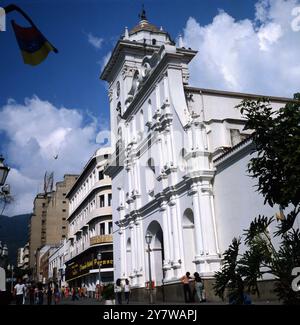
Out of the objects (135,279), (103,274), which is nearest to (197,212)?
(135,279)

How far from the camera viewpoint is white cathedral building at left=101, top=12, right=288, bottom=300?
20.4m

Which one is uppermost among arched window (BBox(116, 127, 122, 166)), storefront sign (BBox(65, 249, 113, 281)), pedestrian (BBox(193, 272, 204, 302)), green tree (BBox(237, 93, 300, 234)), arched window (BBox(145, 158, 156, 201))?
arched window (BBox(116, 127, 122, 166))

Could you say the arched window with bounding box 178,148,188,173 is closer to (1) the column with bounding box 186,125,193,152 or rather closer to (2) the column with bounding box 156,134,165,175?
(1) the column with bounding box 186,125,193,152

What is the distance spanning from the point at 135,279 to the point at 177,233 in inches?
298

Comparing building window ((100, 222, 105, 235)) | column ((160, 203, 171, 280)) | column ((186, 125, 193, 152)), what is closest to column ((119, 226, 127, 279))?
column ((160, 203, 171, 280))

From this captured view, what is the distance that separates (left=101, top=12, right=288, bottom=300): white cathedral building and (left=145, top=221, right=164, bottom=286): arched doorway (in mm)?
67

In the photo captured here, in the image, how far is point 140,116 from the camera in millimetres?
31453

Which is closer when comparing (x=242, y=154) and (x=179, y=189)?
(x=242, y=154)

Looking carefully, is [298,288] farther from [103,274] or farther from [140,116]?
[103,274]

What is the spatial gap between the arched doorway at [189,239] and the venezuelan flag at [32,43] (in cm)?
1775

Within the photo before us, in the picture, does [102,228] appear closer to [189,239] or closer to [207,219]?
[189,239]

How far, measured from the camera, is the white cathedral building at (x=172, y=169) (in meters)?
20.4

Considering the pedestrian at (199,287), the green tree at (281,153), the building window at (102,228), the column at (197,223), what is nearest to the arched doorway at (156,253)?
the column at (197,223)

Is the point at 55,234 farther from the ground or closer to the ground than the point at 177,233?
farther from the ground
